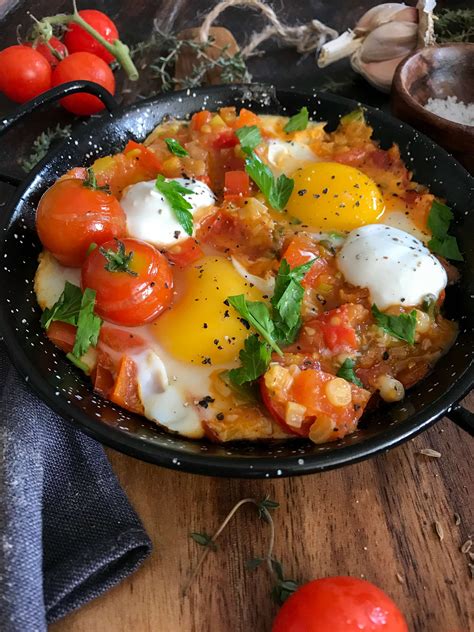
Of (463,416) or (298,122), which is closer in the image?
(463,416)

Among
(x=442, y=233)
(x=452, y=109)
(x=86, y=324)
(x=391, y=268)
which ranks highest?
(x=86, y=324)

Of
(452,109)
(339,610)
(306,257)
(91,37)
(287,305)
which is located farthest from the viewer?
(91,37)

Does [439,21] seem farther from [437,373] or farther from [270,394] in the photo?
[270,394]

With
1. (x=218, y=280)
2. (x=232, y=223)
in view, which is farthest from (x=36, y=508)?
(x=232, y=223)

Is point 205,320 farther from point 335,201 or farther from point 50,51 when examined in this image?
point 50,51

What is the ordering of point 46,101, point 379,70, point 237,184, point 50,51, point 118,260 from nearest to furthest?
1. point 118,260
2. point 237,184
3. point 46,101
4. point 379,70
5. point 50,51

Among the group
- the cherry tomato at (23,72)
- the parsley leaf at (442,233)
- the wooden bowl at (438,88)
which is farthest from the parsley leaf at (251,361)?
the cherry tomato at (23,72)

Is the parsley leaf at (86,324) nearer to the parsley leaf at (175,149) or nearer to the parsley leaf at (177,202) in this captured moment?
the parsley leaf at (177,202)

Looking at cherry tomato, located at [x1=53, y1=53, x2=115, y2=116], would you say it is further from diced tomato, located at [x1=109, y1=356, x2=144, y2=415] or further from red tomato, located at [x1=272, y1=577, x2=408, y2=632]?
red tomato, located at [x1=272, y1=577, x2=408, y2=632]

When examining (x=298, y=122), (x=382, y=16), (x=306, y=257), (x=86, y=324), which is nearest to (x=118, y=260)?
(x=86, y=324)
